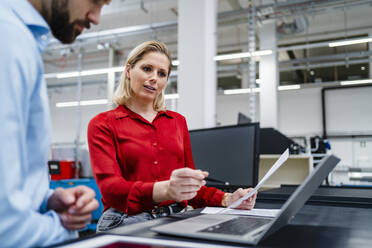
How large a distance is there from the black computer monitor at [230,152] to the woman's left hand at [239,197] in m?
0.33

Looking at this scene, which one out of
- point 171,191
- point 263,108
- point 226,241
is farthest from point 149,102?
point 263,108

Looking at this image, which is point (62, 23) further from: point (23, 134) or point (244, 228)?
point (244, 228)

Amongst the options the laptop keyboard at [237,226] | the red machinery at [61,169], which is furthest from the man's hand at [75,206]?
the red machinery at [61,169]

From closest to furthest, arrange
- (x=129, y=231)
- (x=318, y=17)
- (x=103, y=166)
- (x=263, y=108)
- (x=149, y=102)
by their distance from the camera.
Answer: (x=129, y=231) → (x=103, y=166) → (x=149, y=102) → (x=263, y=108) → (x=318, y=17)

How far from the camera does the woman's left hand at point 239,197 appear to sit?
1.04 metres

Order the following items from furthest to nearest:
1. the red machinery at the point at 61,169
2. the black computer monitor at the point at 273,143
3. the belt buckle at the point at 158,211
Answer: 1. the red machinery at the point at 61,169
2. the black computer monitor at the point at 273,143
3. the belt buckle at the point at 158,211

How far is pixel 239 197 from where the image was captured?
117 centimetres

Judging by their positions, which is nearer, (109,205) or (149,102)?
(109,205)

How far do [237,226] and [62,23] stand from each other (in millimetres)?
567

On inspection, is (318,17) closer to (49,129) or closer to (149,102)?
(149,102)

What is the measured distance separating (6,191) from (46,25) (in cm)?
32

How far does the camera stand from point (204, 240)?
636 millimetres

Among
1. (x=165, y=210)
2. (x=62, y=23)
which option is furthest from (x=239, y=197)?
(x=62, y=23)

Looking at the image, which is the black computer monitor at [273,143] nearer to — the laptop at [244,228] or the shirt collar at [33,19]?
the laptop at [244,228]
